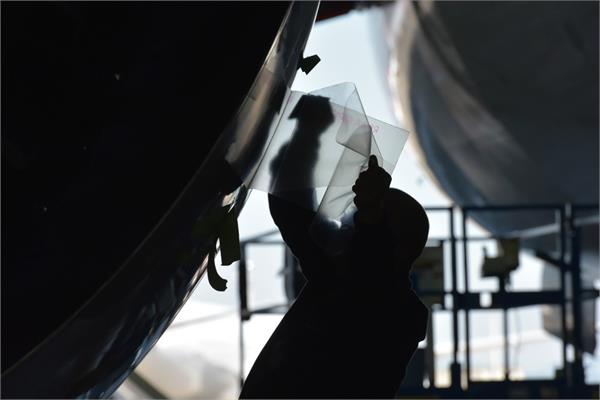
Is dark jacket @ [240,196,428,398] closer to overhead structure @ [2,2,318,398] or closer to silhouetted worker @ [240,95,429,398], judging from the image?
silhouetted worker @ [240,95,429,398]

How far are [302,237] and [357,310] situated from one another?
0.11m

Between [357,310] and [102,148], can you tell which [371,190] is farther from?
[102,148]

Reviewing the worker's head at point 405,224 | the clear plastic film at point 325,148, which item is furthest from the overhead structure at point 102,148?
the worker's head at point 405,224

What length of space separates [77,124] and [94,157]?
0.03 meters

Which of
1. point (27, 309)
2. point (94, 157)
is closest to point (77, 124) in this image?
point (94, 157)

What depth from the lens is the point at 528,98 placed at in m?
3.97

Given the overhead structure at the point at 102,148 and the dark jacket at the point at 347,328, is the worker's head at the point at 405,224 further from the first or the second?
the overhead structure at the point at 102,148

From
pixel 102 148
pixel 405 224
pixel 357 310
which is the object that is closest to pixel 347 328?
pixel 357 310

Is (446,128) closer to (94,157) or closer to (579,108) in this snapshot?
(579,108)

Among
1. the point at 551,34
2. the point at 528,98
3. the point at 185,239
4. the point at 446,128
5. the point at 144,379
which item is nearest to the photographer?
the point at 185,239

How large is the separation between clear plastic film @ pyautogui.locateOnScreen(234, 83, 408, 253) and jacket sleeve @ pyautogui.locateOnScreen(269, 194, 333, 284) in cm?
2

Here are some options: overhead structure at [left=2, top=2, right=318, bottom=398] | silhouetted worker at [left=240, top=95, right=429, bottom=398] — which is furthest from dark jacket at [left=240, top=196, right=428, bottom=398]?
overhead structure at [left=2, top=2, right=318, bottom=398]

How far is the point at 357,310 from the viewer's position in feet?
3.47

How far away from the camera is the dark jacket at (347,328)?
3.43ft
